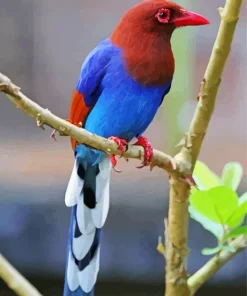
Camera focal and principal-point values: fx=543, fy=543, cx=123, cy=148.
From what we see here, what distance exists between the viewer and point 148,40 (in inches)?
23.5

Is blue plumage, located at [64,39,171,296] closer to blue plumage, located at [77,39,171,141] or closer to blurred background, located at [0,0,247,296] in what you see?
blue plumage, located at [77,39,171,141]

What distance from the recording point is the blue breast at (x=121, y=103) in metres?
0.62

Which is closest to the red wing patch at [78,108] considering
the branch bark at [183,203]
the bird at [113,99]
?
the bird at [113,99]

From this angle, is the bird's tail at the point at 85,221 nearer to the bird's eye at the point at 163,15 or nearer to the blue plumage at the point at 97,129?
the blue plumage at the point at 97,129

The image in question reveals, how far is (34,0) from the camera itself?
0.89 meters

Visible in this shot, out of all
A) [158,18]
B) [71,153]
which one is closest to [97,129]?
[158,18]

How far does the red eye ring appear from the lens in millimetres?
575

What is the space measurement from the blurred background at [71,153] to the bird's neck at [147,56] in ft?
0.63

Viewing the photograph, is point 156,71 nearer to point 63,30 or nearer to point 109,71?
point 109,71

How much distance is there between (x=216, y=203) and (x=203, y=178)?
0.27 ft

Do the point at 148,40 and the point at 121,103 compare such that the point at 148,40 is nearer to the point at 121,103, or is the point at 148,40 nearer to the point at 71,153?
the point at 121,103

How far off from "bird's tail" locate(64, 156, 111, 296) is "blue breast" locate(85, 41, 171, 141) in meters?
0.06

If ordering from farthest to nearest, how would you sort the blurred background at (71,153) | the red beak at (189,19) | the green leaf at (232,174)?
the blurred background at (71,153)
the green leaf at (232,174)
the red beak at (189,19)

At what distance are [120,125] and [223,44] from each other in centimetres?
15
